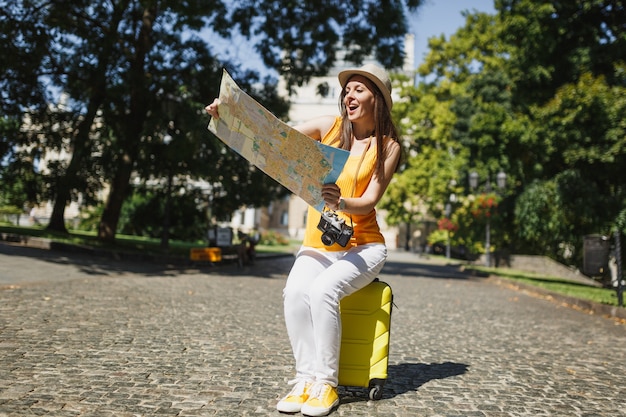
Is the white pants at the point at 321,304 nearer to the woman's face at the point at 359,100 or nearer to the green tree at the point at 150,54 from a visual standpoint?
the woman's face at the point at 359,100

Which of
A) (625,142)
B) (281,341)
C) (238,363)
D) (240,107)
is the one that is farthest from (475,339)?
(625,142)

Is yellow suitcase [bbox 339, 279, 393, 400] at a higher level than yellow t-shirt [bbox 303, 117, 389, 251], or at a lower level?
lower

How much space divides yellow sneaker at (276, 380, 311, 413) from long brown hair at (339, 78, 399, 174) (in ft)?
4.41

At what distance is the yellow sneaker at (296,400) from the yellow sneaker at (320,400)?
0.16 feet

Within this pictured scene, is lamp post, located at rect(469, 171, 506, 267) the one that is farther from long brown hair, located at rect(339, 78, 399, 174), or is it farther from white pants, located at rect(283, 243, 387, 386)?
white pants, located at rect(283, 243, 387, 386)

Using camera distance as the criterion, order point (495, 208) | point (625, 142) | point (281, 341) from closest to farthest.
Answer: point (281, 341), point (625, 142), point (495, 208)

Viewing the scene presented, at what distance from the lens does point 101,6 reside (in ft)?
55.1

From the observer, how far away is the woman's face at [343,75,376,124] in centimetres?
331

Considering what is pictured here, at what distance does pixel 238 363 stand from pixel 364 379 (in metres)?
1.23

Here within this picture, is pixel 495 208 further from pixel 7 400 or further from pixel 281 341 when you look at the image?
pixel 7 400

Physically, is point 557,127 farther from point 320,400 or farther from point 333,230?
point 320,400

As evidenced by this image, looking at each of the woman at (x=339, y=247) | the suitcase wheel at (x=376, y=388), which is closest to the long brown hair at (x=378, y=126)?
the woman at (x=339, y=247)

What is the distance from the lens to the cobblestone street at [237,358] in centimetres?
308

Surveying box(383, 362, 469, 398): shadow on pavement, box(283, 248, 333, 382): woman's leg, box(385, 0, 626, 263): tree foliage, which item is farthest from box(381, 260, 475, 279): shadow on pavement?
box(283, 248, 333, 382): woman's leg
